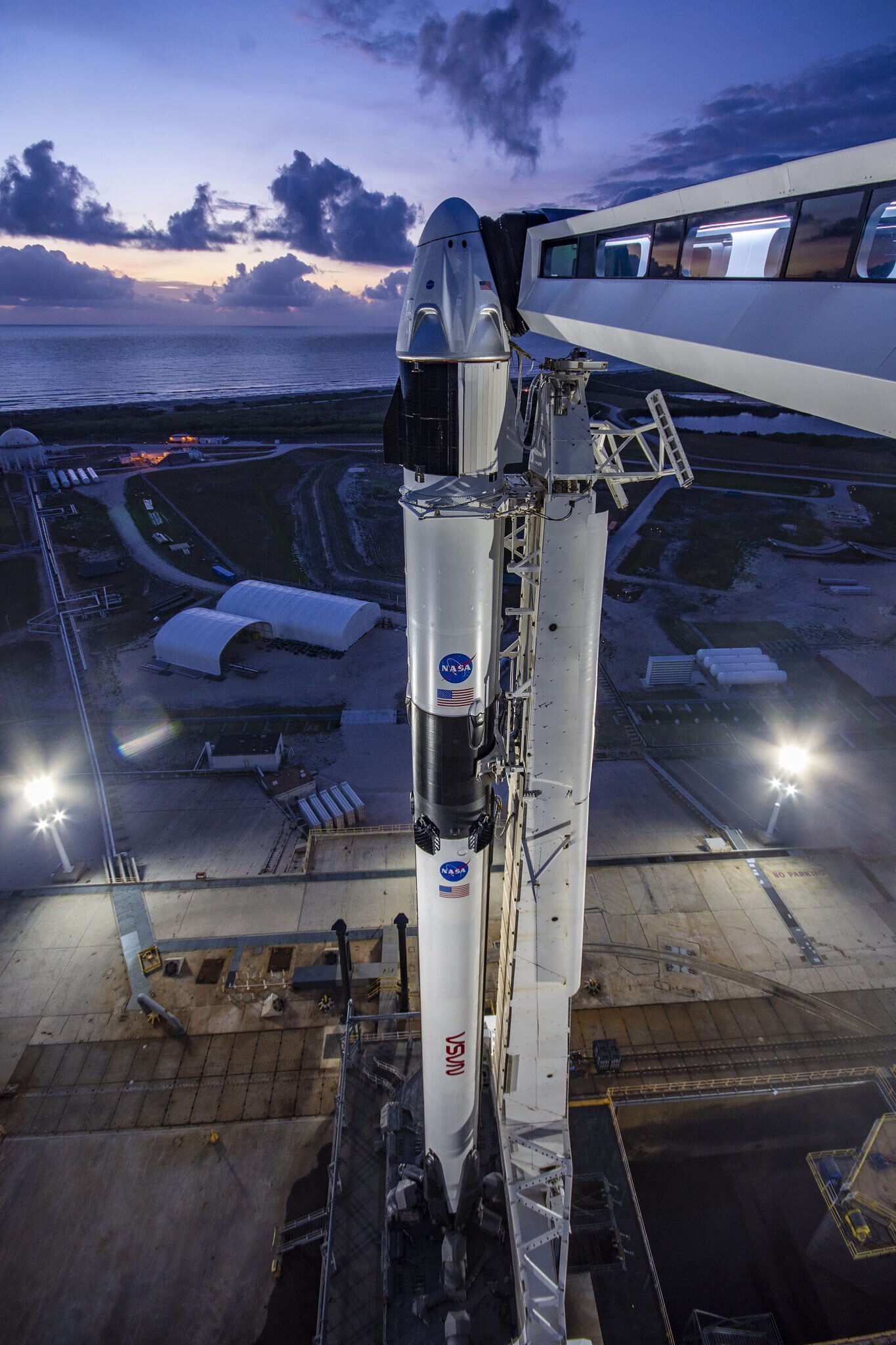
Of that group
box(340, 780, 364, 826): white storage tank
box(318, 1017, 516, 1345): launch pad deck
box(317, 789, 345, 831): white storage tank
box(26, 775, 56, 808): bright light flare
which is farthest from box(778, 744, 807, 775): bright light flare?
box(26, 775, 56, 808): bright light flare

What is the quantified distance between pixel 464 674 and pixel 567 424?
3.76 m

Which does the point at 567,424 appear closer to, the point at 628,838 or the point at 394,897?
the point at 394,897

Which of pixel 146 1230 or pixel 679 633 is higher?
pixel 679 633

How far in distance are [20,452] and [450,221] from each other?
4126 inches

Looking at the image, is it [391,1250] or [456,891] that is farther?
[391,1250]

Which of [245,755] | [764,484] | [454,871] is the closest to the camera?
[454,871]

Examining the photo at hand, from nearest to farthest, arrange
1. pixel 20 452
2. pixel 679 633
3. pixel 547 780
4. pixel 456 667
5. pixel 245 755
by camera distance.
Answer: pixel 456 667, pixel 547 780, pixel 245 755, pixel 679 633, pixel 20 452

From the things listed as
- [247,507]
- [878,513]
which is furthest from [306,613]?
[878,513]

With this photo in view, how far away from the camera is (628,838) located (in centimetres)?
2898

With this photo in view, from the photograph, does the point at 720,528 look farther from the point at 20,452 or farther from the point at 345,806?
the point at 20,452

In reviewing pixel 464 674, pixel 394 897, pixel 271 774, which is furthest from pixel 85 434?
pixel 464 674

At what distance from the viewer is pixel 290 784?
32125mm

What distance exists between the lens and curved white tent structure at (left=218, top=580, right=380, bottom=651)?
4588 centimetres

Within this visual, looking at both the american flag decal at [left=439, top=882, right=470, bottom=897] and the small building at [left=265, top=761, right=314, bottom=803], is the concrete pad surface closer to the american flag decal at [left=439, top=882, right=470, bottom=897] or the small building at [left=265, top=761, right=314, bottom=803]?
the american flag decal at [left=439, top=882, right=470, bottom=897]
